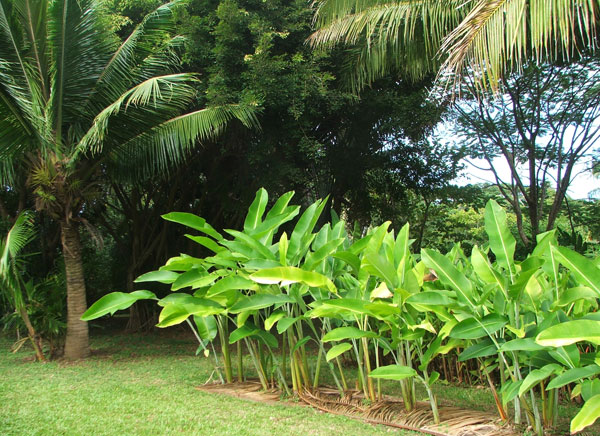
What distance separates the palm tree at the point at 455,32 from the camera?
4.91m

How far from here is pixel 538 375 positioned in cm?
278

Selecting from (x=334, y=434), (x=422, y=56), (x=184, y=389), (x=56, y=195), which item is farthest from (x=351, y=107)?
(x=334, y=434)

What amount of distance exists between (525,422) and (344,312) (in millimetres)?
1424

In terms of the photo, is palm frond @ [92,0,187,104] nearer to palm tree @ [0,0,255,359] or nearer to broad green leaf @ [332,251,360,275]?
palm tree @ [0,0,255,359]

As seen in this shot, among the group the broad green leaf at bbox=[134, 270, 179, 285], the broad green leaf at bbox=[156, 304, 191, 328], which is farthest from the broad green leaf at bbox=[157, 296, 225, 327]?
the broad green leaf at bbox=[134, 270, 179, 285]

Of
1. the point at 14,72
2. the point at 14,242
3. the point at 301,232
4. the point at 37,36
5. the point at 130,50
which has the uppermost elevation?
the point at 37,36

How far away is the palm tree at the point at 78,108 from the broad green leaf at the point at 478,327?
4.76 metres

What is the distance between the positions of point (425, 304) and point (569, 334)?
104 centimetres

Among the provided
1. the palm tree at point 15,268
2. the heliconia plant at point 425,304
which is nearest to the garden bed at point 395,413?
the heliconia plant at point 425,304

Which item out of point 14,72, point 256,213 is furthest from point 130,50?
point 256,213

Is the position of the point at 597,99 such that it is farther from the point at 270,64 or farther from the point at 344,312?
the point at 344,312

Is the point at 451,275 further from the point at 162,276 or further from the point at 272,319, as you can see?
the point at 162,276

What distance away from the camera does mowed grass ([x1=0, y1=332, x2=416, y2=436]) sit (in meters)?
3.63

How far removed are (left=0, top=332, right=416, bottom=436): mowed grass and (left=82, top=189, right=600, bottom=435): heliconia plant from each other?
1.73 feet
